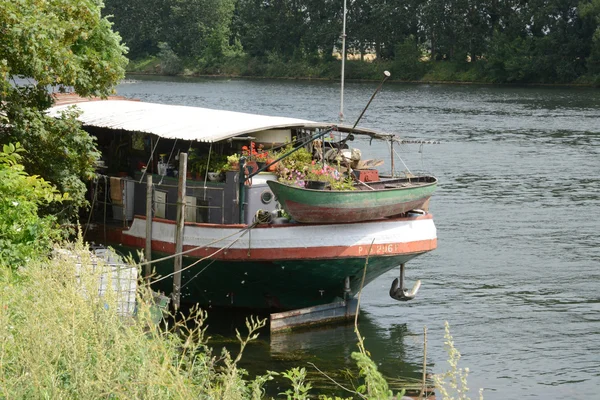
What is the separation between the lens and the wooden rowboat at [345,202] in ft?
57.5

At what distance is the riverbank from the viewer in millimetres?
94625

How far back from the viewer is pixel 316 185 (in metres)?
18.0

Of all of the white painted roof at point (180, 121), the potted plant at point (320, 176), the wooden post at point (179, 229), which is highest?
the white painted roof at point (180, 121)

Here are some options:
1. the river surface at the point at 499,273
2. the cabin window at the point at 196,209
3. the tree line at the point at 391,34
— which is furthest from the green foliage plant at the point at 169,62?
the cabin window at the point at 196,209

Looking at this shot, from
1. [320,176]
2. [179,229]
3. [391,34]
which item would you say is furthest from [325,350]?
[391,34]

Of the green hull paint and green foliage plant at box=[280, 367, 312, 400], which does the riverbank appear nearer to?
the green hull paint

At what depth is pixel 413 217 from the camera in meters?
19.0

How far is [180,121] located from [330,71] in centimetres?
8359

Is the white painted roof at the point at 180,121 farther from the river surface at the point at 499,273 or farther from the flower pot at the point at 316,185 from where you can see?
the river surface at the point at 499,273

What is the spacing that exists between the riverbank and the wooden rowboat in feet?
230

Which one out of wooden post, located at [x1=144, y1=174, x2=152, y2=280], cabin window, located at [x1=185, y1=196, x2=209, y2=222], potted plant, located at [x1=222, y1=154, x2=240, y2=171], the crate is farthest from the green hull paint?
the crate

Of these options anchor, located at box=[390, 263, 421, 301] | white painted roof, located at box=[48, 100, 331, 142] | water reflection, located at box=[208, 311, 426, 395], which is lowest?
water reflection, located at box=[208, 311, 426, 395]

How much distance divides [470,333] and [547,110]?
1835 inches

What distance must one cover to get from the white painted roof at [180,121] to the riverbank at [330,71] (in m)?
68.9
